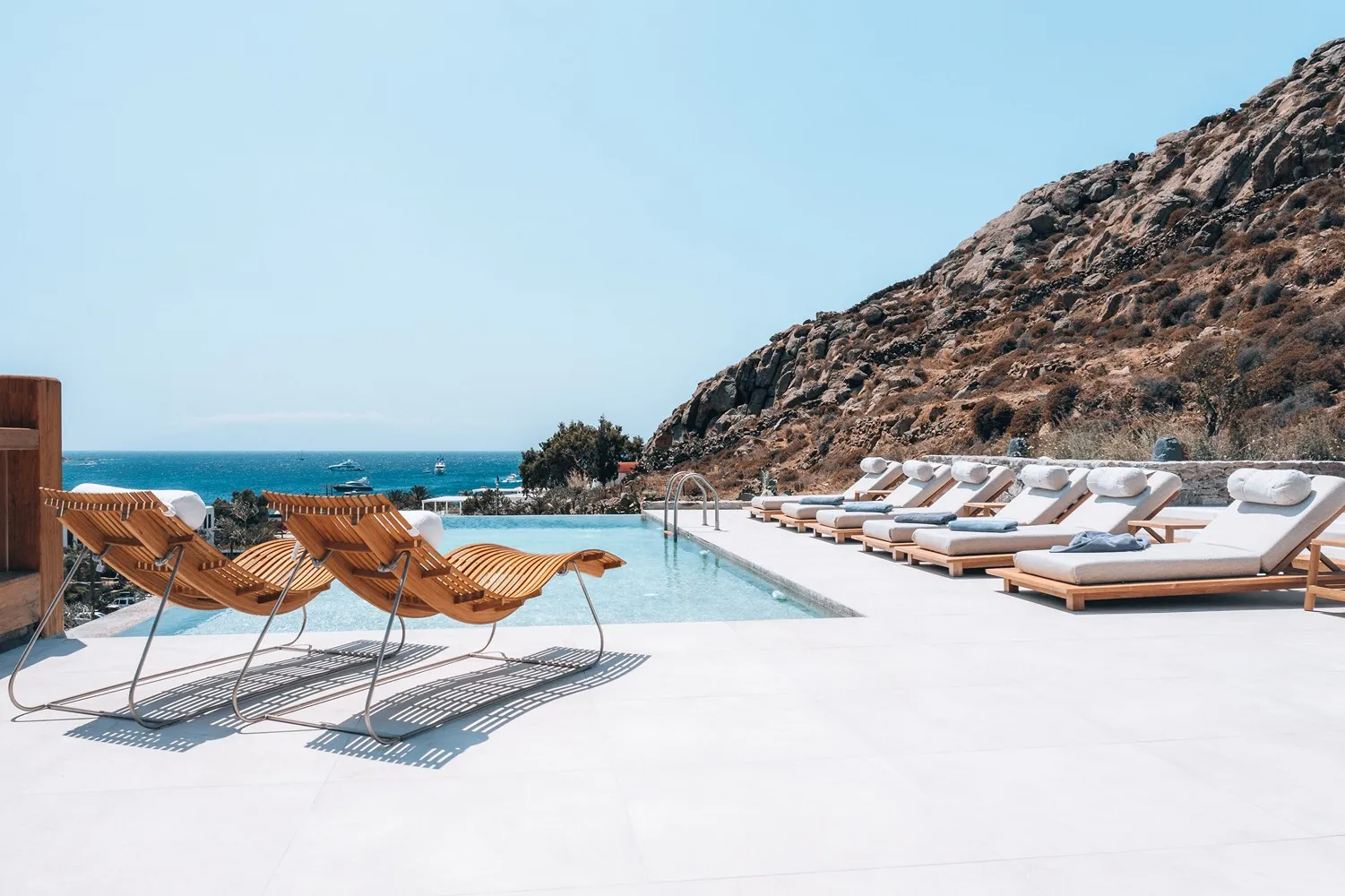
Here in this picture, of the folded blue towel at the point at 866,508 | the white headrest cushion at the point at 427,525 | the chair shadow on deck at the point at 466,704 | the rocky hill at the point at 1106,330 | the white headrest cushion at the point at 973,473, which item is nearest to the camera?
the chair shadow on deck at the point at 466,704

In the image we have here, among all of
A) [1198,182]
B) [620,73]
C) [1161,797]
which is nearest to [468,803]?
[1161,797]

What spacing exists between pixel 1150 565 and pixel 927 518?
263 cm

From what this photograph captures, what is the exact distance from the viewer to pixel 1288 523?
554 centimetres

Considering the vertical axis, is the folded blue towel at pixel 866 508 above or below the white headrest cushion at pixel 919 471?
below

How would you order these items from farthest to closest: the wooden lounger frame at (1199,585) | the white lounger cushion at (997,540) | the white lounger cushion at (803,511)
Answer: the white lounger cushion at (803,511) < the white lounger cushion at (997,540) < the wooden lounger frame at (1199,585)

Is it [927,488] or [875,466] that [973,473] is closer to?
[927,488]

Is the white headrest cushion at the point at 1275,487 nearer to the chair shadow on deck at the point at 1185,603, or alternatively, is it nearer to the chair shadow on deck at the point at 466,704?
the chair shadow on deck at the point at 1185,603

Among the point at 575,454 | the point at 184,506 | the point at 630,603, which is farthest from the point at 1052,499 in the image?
the point at 575,454

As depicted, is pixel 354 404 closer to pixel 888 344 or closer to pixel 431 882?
pixel 888 344

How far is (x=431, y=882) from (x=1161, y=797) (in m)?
1.95

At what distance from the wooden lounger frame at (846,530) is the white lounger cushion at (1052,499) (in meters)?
1.35

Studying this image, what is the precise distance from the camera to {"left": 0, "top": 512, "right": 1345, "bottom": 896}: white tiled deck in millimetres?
2012

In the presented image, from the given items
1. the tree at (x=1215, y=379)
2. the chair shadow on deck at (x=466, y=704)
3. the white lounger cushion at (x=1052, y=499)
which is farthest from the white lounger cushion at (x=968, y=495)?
the tree at (x=1215, y=379)

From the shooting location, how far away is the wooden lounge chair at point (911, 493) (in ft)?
32.4
